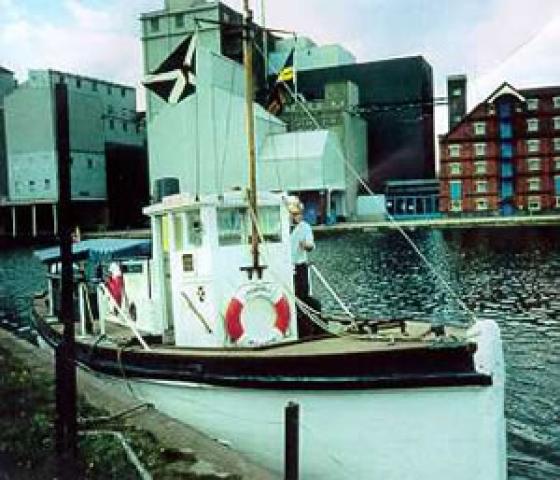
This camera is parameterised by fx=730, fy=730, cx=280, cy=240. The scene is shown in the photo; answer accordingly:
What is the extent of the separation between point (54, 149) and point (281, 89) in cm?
7424

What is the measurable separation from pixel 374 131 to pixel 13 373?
8641cm

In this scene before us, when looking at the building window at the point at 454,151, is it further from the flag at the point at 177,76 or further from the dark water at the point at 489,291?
the flag at the point at 177,76

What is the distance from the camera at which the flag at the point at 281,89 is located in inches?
456

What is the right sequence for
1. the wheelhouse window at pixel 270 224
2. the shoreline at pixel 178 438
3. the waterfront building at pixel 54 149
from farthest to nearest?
the waterfront building at pixel 54 149, the wheelhouse window at pixel 270 224, the shoreline at pixel 178 438

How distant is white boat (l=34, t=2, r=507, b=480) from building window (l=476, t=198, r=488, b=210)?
247 ft

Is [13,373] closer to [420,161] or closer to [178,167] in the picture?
[178,167]

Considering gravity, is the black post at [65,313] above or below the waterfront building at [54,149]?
below

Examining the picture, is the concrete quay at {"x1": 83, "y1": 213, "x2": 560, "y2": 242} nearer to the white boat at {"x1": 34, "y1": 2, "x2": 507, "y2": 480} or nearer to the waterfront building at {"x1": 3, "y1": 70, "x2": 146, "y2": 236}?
the waterfront building at {"x1": 3, "y1": 70, "x2": 146, "y2": 236}

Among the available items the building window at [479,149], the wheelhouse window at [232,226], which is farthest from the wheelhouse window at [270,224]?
the building window at [479,149]

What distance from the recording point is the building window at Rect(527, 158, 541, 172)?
8172 centimetres

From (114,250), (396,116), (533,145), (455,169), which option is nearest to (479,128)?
(455,169)

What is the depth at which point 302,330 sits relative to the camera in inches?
437

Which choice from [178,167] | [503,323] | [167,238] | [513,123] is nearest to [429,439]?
[167,238]

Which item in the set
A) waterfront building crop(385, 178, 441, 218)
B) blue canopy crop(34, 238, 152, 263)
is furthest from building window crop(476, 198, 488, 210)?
blue canopy crop(34, 238, 152, 263)
